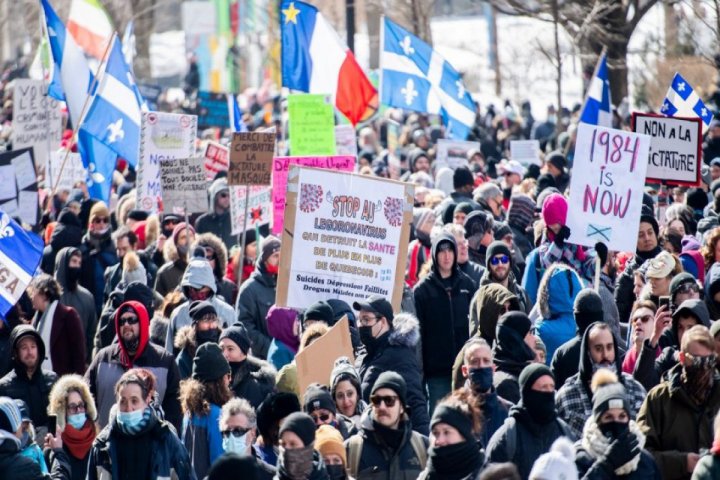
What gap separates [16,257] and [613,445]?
Answer: 5.01m

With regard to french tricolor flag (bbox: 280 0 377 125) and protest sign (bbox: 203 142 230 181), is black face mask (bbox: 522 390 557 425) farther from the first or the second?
french tricolor flag (bbox: 280 0 377 125)

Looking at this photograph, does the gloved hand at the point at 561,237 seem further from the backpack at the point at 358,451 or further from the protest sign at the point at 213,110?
the protest sign at the point at 213,110

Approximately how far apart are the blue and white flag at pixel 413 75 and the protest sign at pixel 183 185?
18.6ft

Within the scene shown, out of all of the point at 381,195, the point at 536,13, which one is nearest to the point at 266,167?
the point at 381,195

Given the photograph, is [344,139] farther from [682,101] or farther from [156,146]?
[682,101]

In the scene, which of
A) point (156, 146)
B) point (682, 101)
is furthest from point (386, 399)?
point (682, 101)

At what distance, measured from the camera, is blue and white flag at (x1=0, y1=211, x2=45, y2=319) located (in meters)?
10.5

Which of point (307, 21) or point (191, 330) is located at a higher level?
point (307, 21)

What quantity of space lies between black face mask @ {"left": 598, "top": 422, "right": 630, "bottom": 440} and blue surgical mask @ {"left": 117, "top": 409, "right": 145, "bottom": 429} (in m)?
2.23

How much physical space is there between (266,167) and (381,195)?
3133mm

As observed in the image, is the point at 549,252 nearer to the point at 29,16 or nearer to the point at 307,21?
the point at 307,21

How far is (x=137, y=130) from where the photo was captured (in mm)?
17016

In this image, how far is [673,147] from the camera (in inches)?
526

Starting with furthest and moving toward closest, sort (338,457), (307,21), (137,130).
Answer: (307,21) < (137,130) < (338,457)
